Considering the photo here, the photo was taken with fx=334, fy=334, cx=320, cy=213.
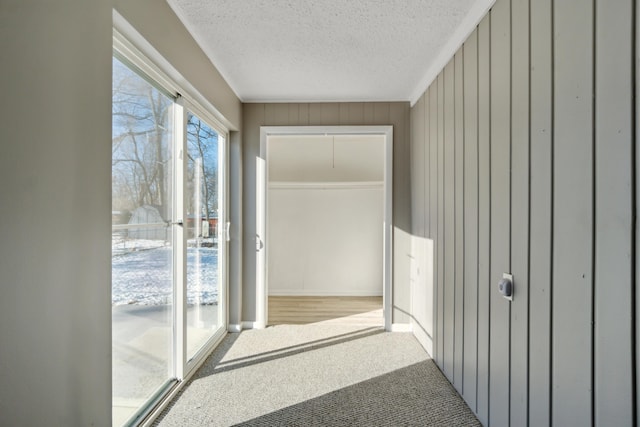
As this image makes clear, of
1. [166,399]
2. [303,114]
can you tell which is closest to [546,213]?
[166,399]

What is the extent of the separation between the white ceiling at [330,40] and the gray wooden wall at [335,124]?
296 mm

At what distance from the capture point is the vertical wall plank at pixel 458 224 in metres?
2.12

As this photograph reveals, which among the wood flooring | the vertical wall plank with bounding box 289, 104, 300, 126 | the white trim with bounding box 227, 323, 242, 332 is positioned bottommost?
the wood flooring

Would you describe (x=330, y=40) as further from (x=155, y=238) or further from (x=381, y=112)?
(x=155, y=238)

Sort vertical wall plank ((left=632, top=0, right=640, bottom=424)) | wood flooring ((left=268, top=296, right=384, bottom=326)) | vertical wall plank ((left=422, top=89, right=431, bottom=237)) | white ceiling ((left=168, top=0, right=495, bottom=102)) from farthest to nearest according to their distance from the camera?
1. wood flooring ((left=268, top=296, right=384, bottom=326))
2. vertical wall plank ((left=422, top=89, right=431, bottom=237))
3. white ceiling ((left=168, top=0, right=495, bottom=102))
4. vertical wall plank ((left=632, top=0, right=640, bottom=424))

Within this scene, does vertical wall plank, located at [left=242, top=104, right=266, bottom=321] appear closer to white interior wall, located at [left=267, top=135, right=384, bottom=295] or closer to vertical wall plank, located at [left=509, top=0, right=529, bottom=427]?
white interior wall, located at [left=267, top=135, right=384, bottom=295]

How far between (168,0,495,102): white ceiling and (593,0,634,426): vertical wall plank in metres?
0.96

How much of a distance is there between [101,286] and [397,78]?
2.66m

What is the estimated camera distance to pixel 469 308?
2.01 metres

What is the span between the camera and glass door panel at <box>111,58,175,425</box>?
1.62 metres

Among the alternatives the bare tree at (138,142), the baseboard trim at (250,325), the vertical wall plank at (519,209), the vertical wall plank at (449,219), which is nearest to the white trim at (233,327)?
the baseboard trim at (250,325)

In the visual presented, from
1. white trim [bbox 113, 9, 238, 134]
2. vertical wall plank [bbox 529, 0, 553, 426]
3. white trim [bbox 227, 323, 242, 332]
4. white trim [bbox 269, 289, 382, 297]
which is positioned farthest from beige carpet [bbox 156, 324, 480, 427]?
white trim [bbox 113, 9, 238, 134]

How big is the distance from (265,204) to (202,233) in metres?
0.93

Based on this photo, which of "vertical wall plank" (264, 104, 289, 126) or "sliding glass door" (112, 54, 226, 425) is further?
"vertical wall plank" (264, 104, 289, 126)
